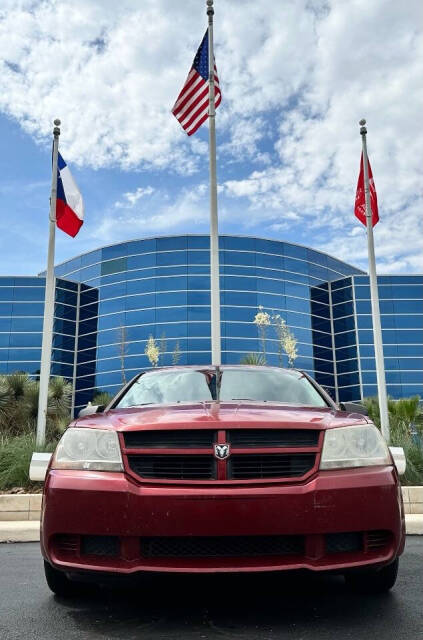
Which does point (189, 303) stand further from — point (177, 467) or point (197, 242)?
point (177, 467)

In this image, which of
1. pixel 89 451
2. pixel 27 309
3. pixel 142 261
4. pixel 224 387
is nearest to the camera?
pixel 89 451

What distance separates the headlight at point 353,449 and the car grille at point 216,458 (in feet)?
0.23

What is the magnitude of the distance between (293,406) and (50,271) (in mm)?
10956

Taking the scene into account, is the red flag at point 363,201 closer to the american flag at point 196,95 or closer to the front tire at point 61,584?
the american flag at point 196,95

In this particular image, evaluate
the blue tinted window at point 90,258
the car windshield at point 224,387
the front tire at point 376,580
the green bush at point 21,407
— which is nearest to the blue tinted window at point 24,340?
the blue tinted window at point 90,258

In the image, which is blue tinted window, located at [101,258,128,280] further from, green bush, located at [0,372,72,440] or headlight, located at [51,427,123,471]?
headlight, located at [51,427,123,471]

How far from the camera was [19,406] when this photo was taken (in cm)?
1806

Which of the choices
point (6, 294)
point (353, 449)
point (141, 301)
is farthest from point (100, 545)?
point (6, 294)

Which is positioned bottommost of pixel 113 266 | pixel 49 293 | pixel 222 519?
pixel 222 519

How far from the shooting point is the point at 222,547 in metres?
2.67

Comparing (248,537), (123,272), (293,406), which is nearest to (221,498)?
(248,537)

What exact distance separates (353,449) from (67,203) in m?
11.8

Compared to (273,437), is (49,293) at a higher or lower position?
higher

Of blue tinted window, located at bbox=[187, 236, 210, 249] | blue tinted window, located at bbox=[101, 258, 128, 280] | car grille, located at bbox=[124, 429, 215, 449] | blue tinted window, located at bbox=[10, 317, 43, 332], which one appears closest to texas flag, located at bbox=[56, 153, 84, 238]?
car grille, located at bbox=[124, 429, 215, 449]
